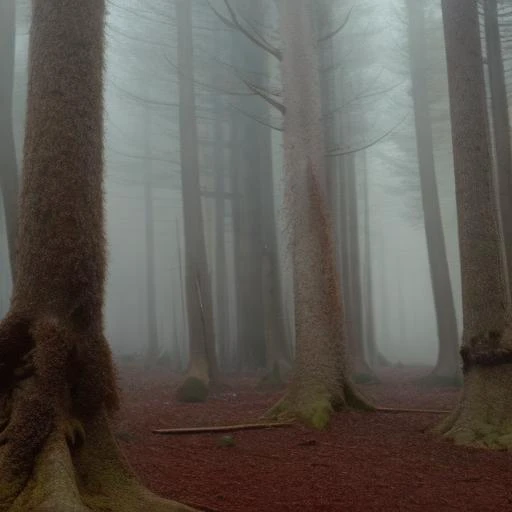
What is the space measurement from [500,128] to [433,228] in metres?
5.37

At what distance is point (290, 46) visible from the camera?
9.46 meters

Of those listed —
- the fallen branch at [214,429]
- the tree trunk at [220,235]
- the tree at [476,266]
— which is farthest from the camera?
the tree trunk at [220,235]

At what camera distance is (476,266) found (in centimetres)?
743

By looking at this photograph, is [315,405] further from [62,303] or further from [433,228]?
[433,228]

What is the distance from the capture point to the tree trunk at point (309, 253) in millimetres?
8586

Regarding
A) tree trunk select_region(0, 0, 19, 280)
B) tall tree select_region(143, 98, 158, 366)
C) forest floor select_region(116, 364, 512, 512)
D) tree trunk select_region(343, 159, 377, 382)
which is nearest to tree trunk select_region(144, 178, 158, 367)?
tall tree select_region(143, 98, 158, 366)

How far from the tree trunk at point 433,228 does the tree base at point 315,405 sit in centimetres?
602

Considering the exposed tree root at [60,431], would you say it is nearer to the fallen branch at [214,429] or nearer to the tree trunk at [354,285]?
the fallen branch at [214,429]

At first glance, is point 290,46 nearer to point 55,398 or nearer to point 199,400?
point 199,400

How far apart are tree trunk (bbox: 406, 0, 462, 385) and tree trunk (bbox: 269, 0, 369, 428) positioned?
20.8 feet

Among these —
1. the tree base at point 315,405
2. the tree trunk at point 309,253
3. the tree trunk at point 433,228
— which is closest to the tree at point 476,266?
the tree base at point 315,405

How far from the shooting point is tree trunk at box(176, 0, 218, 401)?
1249 cm

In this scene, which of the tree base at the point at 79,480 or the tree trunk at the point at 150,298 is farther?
the tree trunk at the point at 150,298

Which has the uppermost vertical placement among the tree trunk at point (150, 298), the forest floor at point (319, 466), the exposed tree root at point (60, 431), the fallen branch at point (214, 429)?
the tree trunk at point (150, 298)
